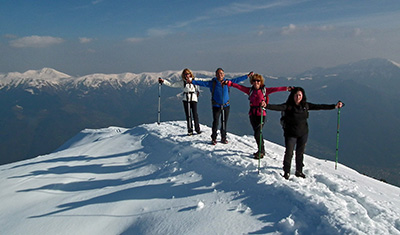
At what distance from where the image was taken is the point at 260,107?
7.48m

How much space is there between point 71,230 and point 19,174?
242 inches

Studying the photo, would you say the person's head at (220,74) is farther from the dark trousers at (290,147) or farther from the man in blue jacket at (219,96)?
the dark trousers at (290,147)

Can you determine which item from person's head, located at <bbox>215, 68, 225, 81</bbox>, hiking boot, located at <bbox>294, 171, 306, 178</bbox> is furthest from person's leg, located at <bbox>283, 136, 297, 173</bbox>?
person's head, located at <bbox>215, 68, 225, 81</bbox>

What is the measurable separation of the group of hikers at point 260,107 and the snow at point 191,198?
2.38ft

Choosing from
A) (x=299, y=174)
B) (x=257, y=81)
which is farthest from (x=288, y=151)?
(x=257, y=81)

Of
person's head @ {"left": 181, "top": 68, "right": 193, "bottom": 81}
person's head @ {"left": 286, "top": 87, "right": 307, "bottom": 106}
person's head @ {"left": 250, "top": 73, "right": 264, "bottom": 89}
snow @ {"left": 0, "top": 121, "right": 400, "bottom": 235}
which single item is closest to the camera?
snow @ {"left": 0, "top": 121, "right": 400, "bottom": 235}

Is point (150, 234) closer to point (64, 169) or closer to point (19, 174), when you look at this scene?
point (64, 169)

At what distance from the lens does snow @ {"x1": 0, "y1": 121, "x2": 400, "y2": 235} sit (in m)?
4.97

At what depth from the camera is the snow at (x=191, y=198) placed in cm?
497

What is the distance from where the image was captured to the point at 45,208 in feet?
23.7

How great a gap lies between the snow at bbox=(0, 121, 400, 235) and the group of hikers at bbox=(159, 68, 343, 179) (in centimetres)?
73

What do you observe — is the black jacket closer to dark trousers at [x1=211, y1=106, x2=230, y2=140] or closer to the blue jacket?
the blue jacket

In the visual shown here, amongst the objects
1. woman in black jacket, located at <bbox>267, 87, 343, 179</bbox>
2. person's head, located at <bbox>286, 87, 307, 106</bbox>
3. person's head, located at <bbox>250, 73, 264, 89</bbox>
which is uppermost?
person's head, located at <bbox>250, 73, 264, 89</bbox>

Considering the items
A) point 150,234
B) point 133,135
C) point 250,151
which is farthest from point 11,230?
point 133,135
